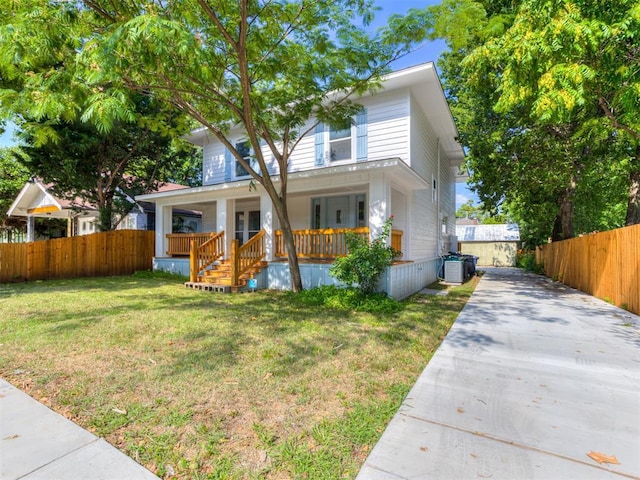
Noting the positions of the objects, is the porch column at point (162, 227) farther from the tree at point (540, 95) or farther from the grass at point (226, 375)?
the tree at point (540, 95)

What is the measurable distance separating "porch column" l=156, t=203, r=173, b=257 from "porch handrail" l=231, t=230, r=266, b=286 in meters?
5.13

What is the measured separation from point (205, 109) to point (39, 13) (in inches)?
145

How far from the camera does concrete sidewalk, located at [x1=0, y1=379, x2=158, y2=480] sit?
77.5 inches

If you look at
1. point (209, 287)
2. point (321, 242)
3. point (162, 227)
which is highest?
point (162, 227)

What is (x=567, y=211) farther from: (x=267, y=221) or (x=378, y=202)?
(x=267, y=221)

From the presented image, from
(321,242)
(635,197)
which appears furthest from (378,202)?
(635,197)

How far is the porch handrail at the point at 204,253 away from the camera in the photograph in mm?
9930

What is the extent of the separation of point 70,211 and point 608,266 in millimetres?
20605

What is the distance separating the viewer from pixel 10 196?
1841cm

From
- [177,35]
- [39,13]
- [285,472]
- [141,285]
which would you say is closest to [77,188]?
[141,285]

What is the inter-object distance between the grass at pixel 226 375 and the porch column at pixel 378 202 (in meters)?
2.10

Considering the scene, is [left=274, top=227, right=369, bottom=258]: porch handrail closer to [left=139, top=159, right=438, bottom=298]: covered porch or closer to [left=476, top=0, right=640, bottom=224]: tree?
[left=139, top=159, right=438, bottom=298]: covered porch

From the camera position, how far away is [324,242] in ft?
29.7

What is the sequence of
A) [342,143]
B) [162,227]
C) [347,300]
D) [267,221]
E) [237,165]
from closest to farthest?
[347,300] → [267,221] → [342,143] → [237,165] → [162,227]
